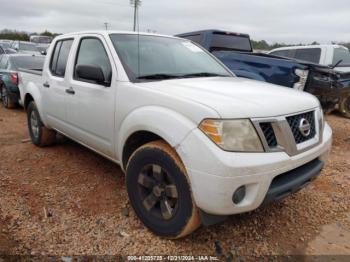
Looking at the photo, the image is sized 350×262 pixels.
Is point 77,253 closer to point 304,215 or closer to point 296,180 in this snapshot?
point 296,180

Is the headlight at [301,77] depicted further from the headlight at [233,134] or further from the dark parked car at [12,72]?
the dark parked car at [12,72]

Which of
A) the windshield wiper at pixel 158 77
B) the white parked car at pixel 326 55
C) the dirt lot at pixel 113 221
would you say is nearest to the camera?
the dirt lot at pixel 113 221

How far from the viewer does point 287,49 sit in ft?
32.6

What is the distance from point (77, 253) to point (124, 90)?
1.43m

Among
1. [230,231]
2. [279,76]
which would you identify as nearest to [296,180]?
[230,231]

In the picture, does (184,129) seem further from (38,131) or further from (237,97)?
(38,131)

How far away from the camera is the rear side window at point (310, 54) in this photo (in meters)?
9.08

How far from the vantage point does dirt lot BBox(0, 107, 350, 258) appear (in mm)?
2711

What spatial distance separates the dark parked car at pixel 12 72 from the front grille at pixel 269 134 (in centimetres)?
739

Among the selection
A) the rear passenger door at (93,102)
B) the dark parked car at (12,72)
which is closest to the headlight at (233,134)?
the rear passenger door at (93,102)

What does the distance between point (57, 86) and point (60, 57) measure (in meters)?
0.48

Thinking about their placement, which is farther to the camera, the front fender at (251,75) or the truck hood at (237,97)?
the front fender at (251,75)

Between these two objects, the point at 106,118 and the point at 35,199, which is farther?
the point at 35,199

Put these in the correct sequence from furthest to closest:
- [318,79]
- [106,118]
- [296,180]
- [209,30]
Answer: [209,30], [318,79], [106,118], [296,180]
